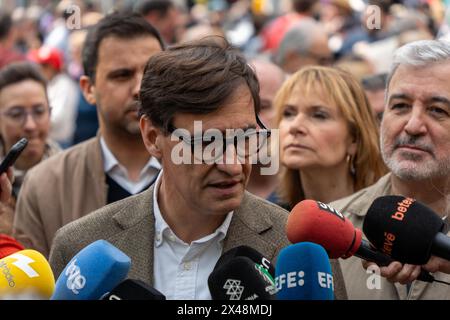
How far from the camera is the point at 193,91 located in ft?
11.2

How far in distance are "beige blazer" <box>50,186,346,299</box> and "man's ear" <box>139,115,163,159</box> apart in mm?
192

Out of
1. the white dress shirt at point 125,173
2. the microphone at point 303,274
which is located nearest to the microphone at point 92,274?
the microphone at point 303,274

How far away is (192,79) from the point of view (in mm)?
3436

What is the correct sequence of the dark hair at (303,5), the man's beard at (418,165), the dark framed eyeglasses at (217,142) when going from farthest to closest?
the dark hair at (303,5) → the man's beard at (418,165) → the dark framed eyeglasses at (217,142)

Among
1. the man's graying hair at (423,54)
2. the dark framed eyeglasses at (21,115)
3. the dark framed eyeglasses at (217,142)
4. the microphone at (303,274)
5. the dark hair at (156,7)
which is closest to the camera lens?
the microphone at (303,274)

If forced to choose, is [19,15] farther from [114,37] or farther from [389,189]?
[389,189]

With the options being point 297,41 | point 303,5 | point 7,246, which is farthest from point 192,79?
point 303,5

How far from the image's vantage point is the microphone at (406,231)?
9.93 feet

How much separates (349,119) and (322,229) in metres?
2.32

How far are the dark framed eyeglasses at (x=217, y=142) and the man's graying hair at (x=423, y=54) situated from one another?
1186 mm

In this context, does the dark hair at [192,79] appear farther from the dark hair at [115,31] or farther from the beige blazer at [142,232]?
the dark hair at [115,31]

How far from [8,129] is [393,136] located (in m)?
3.31
